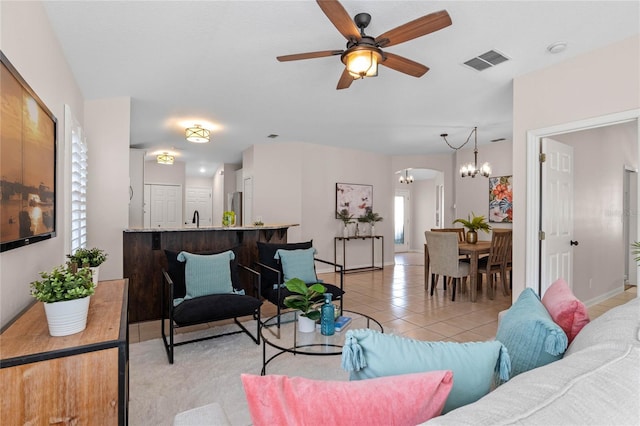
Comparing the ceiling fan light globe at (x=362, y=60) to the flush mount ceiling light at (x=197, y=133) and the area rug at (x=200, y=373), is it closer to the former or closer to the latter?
the area rug at (x=200, y=373)

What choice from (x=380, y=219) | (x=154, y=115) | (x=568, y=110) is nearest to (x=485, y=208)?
(x=380, y=219)

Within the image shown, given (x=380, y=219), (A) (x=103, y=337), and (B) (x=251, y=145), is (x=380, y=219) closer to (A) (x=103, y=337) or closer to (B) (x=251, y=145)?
(B) (x=251, y=145)

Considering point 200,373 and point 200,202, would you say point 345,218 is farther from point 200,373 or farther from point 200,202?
point 200,202

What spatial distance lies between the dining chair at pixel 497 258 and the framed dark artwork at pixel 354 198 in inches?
111

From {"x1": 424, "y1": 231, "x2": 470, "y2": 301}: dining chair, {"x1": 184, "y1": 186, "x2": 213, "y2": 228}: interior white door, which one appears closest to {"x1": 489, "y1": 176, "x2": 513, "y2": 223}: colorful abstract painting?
{"x1": 424, "y1": 231, "x2": 470, "y2": 301}: dining chair

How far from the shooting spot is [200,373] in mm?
2520

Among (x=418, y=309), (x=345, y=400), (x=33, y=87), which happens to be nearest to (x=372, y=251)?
(x=418, y=309)

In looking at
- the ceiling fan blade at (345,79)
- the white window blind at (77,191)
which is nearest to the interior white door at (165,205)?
the white window blind at (77,191)

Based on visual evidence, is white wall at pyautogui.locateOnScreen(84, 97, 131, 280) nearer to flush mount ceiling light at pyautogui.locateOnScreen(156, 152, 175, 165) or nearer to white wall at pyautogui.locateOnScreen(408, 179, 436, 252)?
flush mount ceiling light at pyautogui.locateOnScreen(156, 152, 175, 165)

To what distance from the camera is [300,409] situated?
0.73 m

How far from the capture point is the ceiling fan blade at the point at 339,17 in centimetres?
186

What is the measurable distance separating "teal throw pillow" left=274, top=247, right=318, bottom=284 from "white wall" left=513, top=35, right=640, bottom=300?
214 cm

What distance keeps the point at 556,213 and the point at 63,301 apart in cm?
420

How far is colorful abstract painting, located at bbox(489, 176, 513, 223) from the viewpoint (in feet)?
21.1
